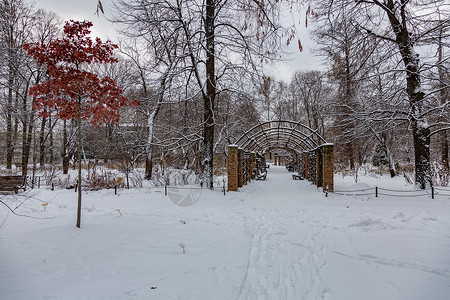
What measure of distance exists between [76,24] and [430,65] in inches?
434

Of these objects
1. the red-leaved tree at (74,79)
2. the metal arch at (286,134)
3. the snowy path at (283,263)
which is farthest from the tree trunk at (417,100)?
the red-leaved tree at (74,79)

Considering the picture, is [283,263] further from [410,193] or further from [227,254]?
[410,193]

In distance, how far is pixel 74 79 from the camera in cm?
464

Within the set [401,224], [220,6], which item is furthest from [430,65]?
[220,6]

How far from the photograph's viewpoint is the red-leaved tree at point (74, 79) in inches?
178

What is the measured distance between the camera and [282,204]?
8.44 meters

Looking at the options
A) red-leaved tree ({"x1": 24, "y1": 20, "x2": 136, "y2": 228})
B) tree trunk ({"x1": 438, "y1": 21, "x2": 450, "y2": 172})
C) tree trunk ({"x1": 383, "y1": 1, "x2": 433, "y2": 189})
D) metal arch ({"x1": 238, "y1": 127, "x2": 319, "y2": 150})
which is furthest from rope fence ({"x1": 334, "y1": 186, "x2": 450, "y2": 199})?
red-leaved tree ({"x1": 24, "y1": 20, "x2": 136, "y2": 228})

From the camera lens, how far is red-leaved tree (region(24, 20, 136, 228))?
178 inches

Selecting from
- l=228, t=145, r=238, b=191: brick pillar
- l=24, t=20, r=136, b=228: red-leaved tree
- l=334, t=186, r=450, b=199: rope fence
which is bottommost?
l=334, t=186, r=450, b=199: rope fence

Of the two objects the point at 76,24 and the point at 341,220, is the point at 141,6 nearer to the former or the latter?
the point at 76,24

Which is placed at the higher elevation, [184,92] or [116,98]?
[184,92]

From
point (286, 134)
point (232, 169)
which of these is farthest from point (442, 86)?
point (232, 169)

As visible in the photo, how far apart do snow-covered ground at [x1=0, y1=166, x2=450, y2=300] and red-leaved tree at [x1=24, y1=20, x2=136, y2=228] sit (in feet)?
4.73

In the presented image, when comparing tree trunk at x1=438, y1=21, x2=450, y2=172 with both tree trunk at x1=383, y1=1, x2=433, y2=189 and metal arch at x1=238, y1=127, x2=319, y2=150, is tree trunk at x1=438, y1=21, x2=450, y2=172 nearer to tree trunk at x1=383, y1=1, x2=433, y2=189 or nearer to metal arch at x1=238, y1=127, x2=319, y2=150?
tree trunk at x1=383, y1=1, x2=433, y2=189
